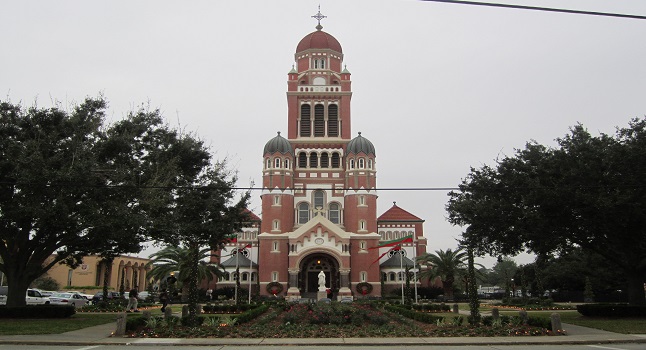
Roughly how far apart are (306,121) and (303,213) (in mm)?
12178

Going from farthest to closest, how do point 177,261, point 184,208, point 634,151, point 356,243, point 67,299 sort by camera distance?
point 356,243 < point 177,261 < point 67,299 < point 184,208 < point 634,151

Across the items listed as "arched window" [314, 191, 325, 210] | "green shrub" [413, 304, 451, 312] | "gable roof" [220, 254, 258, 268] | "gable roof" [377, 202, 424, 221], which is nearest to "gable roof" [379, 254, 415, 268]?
"gable roof" [377, 202, 424, 221]

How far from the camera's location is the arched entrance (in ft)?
200

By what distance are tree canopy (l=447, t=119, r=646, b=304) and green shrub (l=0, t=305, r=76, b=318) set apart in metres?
22.4

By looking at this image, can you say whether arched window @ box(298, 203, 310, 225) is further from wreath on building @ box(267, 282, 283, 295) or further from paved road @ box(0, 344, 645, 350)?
paved road @ box(0, 344, 645, 350)

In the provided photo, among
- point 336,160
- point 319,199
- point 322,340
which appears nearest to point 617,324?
point 322,340

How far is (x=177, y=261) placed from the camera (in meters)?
55.2

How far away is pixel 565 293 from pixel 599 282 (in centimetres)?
553

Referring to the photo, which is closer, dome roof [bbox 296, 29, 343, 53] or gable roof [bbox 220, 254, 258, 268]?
gable roof [bbox 220, 254, 258, 268]

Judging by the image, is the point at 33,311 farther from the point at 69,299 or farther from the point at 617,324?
the point at 617,324

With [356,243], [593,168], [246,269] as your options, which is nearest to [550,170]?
[593,168]

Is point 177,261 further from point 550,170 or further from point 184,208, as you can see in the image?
point 550,170

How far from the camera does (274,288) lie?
195 feet

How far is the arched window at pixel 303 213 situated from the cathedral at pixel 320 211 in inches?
4.8
